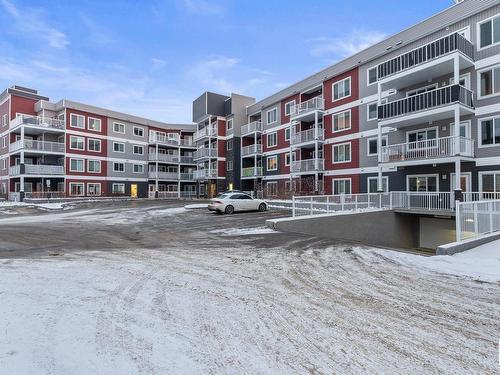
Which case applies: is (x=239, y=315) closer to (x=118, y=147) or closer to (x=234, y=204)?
(x=234, y=204)

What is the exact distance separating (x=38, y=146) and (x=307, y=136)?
32.3 meters

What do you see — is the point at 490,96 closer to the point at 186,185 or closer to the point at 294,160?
the point at 294,160

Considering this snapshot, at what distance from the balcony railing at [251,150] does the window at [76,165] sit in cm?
2171

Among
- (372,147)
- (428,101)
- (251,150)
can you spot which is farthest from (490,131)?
(251,150)

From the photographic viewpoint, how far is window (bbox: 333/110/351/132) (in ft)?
92.4

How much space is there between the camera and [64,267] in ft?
24.9

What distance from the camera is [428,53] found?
778 inches

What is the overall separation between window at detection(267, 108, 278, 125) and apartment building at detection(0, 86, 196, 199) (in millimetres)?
20361

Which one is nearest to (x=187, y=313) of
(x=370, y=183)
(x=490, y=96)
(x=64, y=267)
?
(x=64, y=267)

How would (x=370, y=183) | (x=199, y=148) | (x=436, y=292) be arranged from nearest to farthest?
(x=436, y=292)
(x=370, y=183)
(x=199, y=148)

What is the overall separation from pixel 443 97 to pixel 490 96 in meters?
2.56

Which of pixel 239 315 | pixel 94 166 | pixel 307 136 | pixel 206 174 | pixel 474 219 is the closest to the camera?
pixel 239 315

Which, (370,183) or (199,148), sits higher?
(199,148)

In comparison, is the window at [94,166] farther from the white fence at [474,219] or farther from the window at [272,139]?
the white fence at [474,219]
